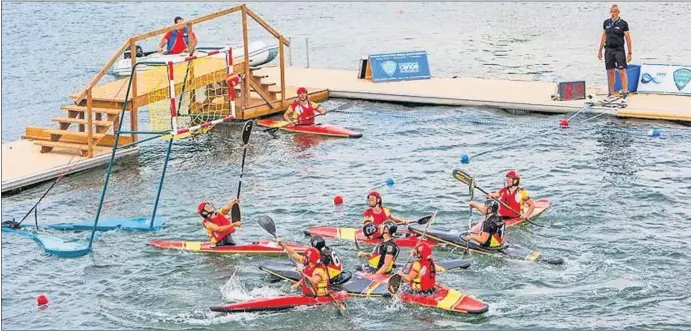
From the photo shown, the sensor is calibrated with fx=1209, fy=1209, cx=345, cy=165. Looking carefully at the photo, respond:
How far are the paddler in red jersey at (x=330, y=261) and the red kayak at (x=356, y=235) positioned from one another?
2279mm

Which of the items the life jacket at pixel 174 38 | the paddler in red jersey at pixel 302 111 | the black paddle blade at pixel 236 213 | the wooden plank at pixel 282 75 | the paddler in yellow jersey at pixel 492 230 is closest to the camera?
the paddler in yellow jersey at pixel 492 230

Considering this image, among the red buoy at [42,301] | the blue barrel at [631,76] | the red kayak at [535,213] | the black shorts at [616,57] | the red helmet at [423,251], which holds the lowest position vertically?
the red buoy at [42,301]

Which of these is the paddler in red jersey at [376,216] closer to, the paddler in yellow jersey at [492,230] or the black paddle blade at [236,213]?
the paddler in yellow jersey at [492,230]

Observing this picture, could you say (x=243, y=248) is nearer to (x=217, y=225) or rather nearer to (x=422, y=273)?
(x=217, y=225)

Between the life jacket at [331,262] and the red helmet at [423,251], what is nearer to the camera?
the red helmet at [423,251]

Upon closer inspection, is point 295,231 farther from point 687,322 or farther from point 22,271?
point 687,322

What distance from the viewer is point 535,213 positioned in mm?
22844

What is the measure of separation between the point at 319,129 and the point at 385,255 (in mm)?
10593

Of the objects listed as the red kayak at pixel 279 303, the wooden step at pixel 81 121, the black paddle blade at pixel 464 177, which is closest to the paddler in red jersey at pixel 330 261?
the red kayak at pixel 279 303


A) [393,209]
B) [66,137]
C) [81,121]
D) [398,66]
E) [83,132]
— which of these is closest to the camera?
[393,209]

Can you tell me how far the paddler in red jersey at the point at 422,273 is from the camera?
18469 millimetres

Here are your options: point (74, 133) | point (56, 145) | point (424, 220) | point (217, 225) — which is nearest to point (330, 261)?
point (217, 225)

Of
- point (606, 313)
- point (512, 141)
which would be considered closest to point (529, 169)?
point (512, 141)

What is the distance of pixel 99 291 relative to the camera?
65.9 feet
